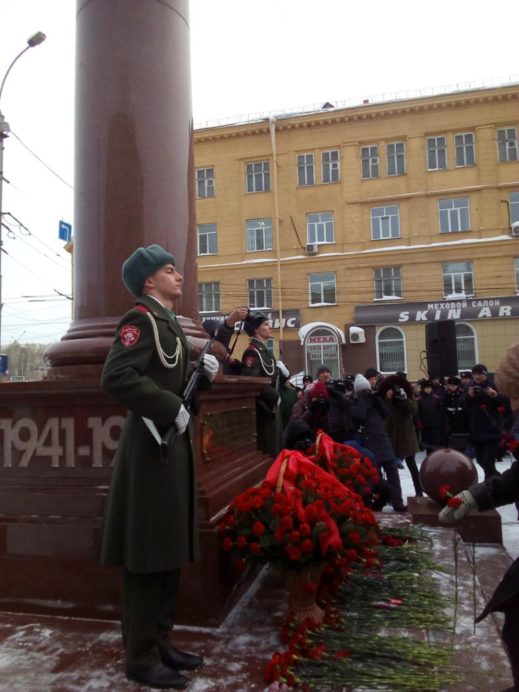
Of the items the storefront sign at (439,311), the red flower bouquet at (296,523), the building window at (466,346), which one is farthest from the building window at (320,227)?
the red flower bouquet at (296,523)

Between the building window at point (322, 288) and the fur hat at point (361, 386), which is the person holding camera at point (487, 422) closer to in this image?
the fur hat at point (361, 386)

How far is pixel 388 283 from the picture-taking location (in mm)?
25172

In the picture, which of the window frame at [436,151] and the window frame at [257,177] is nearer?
the window frame at [436,151]

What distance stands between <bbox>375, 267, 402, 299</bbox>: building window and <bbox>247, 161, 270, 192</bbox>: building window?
262 inches

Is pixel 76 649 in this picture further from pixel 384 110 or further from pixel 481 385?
pixel 384 110

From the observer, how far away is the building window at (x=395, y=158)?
25875mm

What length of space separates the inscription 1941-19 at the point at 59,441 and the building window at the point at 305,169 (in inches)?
971

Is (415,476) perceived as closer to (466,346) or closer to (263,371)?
(263,371)

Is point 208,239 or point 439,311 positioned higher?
point 208,239

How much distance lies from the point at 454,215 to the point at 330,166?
19.2 ft

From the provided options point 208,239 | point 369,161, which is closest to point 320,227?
point 369,161

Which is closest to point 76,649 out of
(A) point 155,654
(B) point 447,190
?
(A) point 155,654

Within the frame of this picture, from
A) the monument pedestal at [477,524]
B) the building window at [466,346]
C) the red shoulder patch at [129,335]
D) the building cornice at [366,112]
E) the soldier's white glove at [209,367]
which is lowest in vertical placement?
the monument pedestal at [477,524]

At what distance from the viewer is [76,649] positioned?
282 cm
